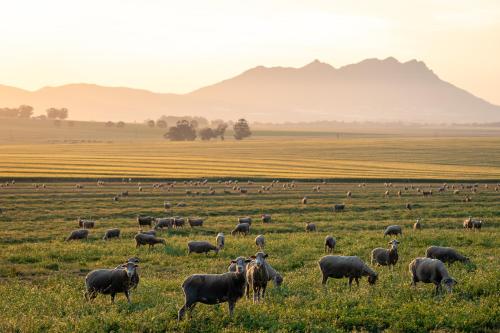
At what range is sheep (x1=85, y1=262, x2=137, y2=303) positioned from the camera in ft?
55.6

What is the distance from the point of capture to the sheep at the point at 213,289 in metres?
14.6

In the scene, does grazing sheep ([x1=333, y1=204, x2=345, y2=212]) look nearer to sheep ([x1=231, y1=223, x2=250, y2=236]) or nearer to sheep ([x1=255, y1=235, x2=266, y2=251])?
sheep ([x1=231, y1=223, x2=250, y2=236])

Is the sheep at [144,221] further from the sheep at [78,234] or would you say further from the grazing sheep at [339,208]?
the grazing sheep at [339,208]

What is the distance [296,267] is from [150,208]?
25.8m

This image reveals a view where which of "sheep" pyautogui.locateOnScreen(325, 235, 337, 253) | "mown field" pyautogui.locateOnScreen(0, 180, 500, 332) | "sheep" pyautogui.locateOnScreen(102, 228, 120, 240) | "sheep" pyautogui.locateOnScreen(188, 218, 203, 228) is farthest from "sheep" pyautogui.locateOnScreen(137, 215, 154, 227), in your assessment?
"sheep" pyautogui.locateOnScreen(325, 235, 337, 253)

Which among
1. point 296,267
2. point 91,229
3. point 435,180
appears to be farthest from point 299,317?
point 435,180

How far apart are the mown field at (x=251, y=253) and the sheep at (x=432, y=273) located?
372 mm

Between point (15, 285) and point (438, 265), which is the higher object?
point (438, 265)

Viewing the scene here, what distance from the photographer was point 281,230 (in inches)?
1416

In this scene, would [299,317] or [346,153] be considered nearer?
[299,317]

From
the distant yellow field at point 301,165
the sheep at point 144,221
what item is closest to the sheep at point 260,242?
the sheep at point 144,221

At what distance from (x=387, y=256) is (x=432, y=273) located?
5.04 meters

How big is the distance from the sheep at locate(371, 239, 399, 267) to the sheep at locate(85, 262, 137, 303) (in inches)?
443

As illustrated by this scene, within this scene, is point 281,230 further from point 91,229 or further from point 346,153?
point 346,153
